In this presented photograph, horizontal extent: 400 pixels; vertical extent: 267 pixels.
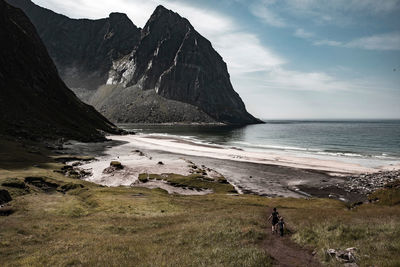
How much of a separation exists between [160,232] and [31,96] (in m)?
160

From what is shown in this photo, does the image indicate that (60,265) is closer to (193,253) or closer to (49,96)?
(193,253)

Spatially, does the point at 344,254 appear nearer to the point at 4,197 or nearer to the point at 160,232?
the point at 160,232

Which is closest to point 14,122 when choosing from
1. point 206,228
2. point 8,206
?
point 8,206

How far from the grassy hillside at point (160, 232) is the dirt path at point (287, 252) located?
654 millimetres

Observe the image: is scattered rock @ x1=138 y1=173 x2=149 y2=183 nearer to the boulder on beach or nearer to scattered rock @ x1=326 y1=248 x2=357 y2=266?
the boulder on beach

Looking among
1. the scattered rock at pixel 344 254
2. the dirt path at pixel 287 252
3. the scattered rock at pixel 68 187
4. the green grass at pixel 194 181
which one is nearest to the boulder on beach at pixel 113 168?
the green grass at pixel 194 181

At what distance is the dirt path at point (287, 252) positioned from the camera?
17.7m

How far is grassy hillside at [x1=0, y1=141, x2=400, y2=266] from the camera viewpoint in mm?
17734

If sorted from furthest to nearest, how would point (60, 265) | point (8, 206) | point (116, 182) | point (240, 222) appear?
point (116, 182)
point (8, 206)
point (240, 222)
point (60, 265)

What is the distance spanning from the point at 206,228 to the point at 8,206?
2633cm

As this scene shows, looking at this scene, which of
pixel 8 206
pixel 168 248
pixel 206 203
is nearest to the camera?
pixel 168 248

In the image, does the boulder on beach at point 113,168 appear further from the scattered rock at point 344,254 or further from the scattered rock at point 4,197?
the scattered rock at point 344,254

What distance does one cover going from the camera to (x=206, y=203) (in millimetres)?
44031

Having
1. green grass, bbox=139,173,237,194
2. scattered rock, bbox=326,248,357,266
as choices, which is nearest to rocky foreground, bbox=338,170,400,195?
green grass, bbox=139,173,237,194
